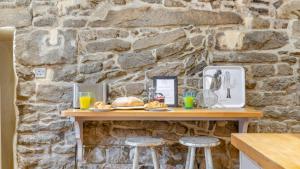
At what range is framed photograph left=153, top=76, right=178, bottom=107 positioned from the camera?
2.67 metres

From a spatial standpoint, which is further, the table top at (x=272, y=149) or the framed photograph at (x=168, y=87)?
the framed photograph at (x=168, y=87)

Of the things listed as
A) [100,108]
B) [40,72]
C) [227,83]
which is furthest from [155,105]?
[40,72]

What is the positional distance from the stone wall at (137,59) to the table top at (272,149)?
128cm

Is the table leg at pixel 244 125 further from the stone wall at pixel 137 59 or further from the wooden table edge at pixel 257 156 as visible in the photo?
the wooden table edge at pixel 257 156

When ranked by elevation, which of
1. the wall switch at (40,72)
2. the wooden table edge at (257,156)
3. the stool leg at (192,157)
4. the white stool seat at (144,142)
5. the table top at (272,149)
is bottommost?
the stool leg at (192,157)

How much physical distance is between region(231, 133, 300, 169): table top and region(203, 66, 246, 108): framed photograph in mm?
1124

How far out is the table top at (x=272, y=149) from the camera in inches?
40.7

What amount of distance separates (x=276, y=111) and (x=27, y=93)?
2.24m

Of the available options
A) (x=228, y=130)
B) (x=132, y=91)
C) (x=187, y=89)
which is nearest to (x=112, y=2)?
(x=132, y=91)

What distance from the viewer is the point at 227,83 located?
2695mm

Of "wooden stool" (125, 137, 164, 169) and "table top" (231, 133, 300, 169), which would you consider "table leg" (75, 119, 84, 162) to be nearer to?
"wooden stool" (125, 137, 164, 169)

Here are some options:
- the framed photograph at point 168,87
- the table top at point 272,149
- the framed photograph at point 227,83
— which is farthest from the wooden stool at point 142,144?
the table top at point 272,149

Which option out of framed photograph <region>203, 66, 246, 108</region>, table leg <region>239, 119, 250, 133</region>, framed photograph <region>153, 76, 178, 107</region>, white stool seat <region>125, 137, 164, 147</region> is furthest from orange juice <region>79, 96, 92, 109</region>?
table leg <region>239, 119, 250, 133</region>

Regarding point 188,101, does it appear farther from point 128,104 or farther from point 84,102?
point 84,102
